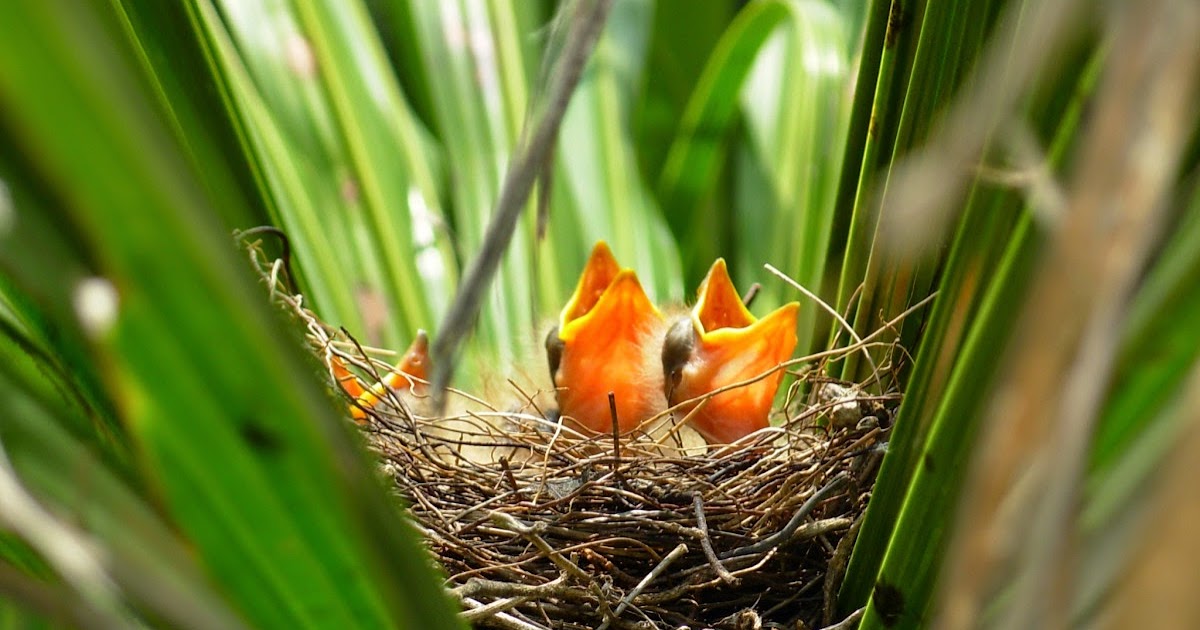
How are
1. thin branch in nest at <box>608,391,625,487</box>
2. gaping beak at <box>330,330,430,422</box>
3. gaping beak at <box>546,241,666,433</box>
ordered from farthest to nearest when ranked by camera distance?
gaping beak at <box>546,241,666,433</box>
gaping beak at <box>330,330,430,422</box>
thin branch in nest at <box>608,391,625,487</box>

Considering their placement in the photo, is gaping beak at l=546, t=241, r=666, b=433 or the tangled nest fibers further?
gaping beak at l=546, t=241, r=666, b=433

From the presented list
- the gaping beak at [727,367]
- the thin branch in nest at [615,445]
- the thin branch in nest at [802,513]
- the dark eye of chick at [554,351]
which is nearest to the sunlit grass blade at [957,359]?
the thin branch in nest at [802,513]

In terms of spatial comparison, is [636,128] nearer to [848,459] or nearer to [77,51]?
[848,459]

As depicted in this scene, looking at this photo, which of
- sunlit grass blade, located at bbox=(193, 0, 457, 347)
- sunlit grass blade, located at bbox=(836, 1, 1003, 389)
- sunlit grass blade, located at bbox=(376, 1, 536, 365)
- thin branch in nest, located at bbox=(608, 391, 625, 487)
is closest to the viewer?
sunlit grass blade, located at bbox=(836, 1, 1003, 389)

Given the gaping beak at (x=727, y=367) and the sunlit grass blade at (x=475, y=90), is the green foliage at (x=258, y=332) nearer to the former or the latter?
the gaping beak at (x=727, y=367)

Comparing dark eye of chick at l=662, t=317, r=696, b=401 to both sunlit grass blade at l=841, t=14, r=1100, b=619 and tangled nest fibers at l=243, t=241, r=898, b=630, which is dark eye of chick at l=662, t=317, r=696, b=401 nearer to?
tangled nest fibers at l=243, t=241, r=898, b=630

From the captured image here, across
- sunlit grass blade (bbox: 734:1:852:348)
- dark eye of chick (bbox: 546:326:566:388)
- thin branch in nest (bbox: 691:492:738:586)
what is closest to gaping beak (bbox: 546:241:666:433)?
dark eye of chick (bbox: 546:326:566:388)
